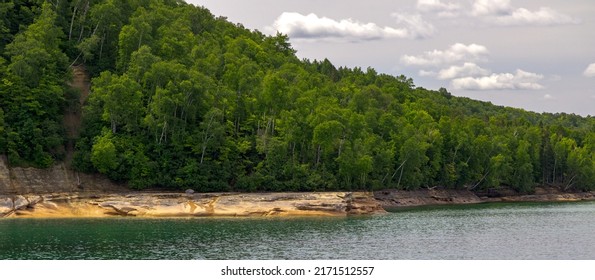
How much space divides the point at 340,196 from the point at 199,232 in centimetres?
3222

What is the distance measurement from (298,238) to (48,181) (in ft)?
141

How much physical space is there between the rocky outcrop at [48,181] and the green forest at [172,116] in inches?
42.2

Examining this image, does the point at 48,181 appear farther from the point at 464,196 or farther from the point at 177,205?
the point at 464,196

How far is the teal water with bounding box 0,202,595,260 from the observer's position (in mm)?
63344

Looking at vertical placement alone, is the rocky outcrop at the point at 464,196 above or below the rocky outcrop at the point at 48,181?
below

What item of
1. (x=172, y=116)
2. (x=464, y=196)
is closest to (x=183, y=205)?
(x=172, y=116)

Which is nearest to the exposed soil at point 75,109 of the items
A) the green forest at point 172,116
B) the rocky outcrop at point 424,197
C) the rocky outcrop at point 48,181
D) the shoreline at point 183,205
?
the green forest at point 172,116

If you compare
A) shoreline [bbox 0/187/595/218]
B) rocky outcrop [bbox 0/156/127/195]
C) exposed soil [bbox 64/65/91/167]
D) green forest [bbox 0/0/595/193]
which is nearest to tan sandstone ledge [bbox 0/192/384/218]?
shoreline [bbox 0/187/595/218]

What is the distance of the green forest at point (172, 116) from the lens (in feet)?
350

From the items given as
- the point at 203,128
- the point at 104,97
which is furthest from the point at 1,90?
the point at 203,128

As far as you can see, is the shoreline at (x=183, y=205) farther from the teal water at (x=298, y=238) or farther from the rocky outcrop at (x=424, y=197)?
the rocky outcrop at (x=424, y=197)

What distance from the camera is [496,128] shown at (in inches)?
7697

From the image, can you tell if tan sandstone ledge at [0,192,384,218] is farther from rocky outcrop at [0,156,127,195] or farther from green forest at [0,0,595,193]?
green forest at [0,0,595,193]

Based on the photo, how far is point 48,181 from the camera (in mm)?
102188
